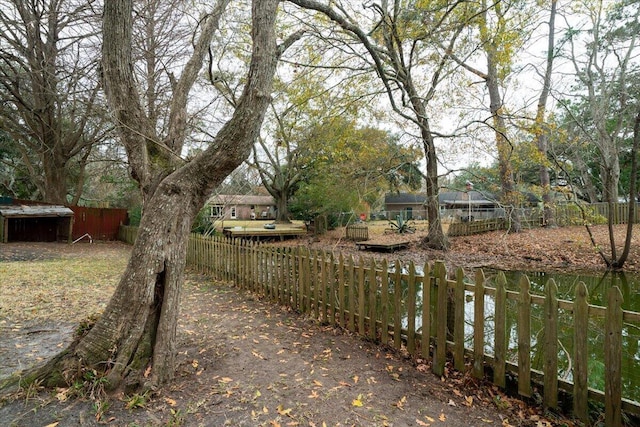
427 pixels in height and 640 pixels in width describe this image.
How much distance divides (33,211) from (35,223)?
2063 millimetres

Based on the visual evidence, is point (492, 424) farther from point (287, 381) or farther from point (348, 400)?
point (287, 381)

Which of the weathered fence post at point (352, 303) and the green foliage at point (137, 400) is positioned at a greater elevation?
the weathered fence post at point (352, 303)

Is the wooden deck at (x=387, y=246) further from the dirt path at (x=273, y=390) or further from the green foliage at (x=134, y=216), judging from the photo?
Result: the green foliage at (x=134, y=216)

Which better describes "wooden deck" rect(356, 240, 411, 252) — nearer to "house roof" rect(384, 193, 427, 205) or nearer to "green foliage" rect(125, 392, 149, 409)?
"green foliage" rect(125, 392, 149, 409)

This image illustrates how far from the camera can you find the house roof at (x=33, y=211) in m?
13.7

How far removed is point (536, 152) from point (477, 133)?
63.1 inches

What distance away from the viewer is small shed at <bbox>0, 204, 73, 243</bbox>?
13.9 m

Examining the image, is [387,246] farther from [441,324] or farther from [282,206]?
[282,206]

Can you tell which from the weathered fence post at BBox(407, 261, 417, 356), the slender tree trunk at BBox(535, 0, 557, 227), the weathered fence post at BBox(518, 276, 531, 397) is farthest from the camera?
the slender tree trunk at BBox(535, 0, 557, 227)

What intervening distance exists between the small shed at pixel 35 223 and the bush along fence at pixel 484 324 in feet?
42.0

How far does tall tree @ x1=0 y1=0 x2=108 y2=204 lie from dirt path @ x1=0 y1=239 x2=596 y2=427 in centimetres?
701

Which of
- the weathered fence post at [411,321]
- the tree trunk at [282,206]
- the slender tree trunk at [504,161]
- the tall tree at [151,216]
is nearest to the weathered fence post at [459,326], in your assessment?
the weathered fence post at [411,321]

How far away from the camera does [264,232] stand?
19.5m

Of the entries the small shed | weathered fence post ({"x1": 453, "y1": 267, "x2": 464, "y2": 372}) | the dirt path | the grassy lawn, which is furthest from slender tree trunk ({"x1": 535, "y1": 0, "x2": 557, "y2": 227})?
the small shed
